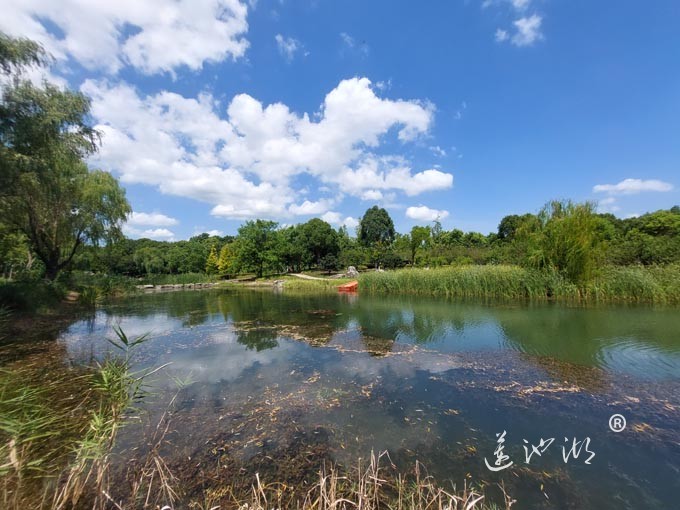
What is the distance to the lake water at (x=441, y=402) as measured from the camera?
316cm

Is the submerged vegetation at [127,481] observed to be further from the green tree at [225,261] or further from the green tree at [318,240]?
the green tree at [225,261]

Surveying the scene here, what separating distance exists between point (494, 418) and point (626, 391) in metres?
2.76

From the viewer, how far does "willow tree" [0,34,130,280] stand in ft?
27.9

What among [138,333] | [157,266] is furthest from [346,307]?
[157,266]

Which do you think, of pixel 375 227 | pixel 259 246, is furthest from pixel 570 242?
pixel 375 227

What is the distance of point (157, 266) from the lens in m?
49.2

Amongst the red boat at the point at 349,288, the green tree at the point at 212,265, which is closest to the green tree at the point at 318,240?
the green tree at the point at 212,265

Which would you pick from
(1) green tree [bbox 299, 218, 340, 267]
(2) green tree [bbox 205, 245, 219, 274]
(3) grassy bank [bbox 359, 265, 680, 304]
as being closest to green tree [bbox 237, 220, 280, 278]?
(1) green tree [bbox 299, 218, 340, 267]

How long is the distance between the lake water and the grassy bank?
4475 mm

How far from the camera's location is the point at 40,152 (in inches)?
370

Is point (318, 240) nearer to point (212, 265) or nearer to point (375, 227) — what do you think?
point (375, 227)

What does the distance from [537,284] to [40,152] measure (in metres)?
22.3

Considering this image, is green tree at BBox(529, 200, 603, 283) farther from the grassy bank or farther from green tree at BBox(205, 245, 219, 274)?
green tree at BBox(205, 245, 219, 274)

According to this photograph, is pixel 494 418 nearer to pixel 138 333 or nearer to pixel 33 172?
pixel 138 333
